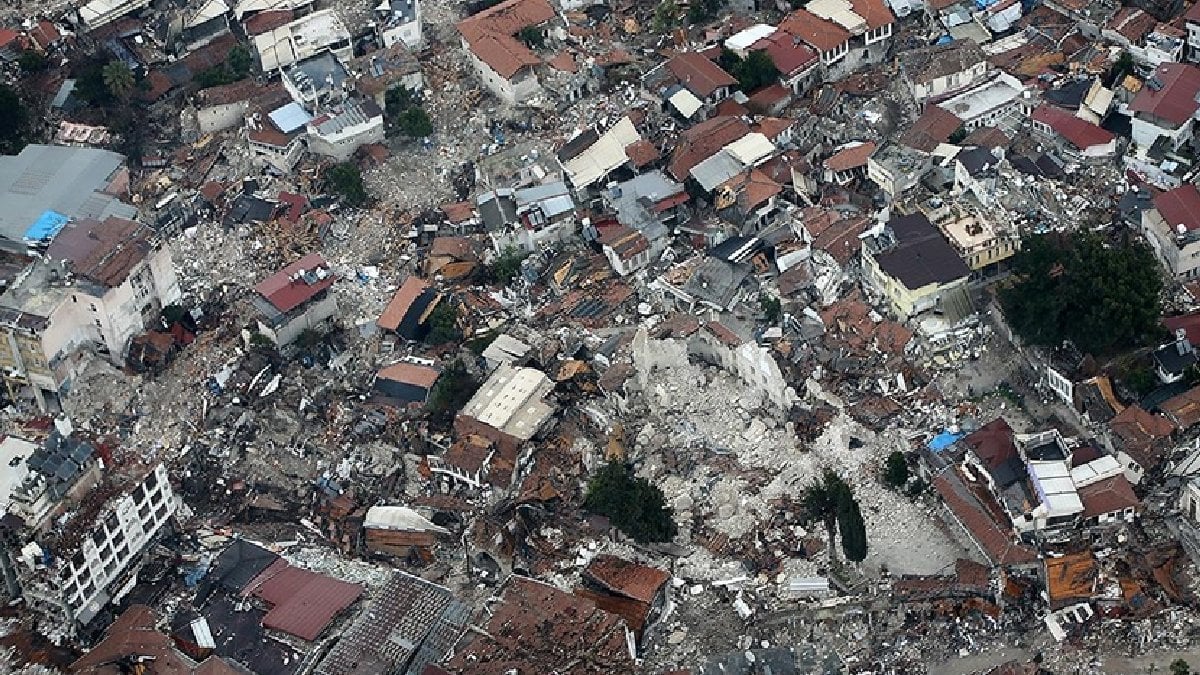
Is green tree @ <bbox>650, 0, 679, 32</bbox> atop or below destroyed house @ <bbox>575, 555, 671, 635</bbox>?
atop

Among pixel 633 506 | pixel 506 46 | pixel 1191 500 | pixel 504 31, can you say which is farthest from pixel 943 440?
pixel 504 31

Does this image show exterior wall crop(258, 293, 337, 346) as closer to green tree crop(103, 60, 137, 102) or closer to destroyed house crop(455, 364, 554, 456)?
destroyed house crop(455, 364, 554, 456)

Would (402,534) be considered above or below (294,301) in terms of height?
below

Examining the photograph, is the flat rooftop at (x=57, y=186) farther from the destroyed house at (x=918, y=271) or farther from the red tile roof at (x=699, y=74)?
the destroyed house at (x=918, y=271)

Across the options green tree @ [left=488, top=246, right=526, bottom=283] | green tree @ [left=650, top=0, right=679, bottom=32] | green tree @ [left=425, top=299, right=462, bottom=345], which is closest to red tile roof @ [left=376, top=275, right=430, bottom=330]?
green tree @ [left=425, top=299, right=462, bottom=345]

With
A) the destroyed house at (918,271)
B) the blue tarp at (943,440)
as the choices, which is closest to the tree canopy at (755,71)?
the destroyed house at (918,271)

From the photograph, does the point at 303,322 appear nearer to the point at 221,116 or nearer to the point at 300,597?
the point at 300,597
